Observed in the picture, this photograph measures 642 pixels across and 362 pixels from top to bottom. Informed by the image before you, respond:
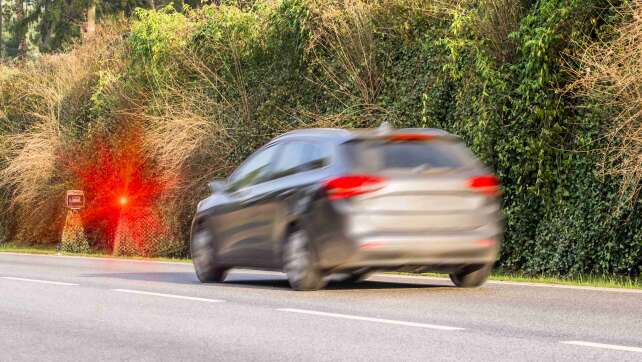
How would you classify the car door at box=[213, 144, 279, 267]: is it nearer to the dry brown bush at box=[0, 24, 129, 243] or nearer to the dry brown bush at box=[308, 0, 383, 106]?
the dry brown bush at box=[308, 0, 383, 106]

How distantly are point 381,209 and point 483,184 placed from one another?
116cm

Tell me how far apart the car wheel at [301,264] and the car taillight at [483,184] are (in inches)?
70.6

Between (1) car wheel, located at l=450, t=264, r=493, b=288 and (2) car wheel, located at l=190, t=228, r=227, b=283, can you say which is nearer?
(1) car wheel, located at l=450, t=264, r=493, b=288

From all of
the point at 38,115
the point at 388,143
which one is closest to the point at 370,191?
the point at 388,143

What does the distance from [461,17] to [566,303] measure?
727cm

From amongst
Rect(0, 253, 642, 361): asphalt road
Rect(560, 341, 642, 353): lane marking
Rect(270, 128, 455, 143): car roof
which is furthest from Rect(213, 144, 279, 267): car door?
Rect(560, 341, 642, 353): lane marking

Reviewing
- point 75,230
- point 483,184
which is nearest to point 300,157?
point 483,184

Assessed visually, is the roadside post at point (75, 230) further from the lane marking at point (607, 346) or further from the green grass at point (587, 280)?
the lane marking at point (607, 346)

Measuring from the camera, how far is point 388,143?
13.0m

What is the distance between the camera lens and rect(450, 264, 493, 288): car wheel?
13500 mm

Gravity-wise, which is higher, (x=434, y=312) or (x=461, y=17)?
(x=461, y=17)

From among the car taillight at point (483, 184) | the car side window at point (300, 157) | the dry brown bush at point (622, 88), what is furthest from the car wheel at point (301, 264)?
the dry brown bush at point (622, 88)

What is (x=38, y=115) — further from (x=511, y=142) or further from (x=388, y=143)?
(x=388, y=143)

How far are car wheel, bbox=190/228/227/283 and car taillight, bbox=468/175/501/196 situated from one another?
3.76m
